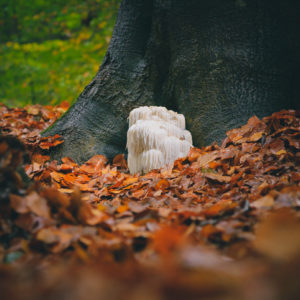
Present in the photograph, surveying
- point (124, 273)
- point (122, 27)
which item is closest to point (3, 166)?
point (124, 273)

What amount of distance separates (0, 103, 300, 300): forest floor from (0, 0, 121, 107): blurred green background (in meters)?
4.87

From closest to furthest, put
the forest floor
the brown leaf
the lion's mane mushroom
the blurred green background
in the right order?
the forest floor, the brown leaf, the lion's mane mushroom, the blurred green background

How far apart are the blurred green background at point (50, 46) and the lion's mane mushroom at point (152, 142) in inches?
145

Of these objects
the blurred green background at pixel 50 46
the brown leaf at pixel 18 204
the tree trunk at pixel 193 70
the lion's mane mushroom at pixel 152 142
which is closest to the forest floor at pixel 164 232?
the brown leaf at pixel 18 204

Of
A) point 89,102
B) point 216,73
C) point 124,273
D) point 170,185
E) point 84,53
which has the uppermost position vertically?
point 84,53

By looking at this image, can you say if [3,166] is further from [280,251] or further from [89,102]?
[89,102]

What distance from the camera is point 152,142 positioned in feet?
9.50

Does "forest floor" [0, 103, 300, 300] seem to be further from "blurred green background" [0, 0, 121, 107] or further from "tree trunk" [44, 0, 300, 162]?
"blurred green background" [0, 0, 121, 107]

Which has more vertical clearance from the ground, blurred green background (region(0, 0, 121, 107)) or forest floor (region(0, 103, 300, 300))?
blurred green background (region(0, 0, 121, 107))

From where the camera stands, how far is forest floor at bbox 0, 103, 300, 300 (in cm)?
66

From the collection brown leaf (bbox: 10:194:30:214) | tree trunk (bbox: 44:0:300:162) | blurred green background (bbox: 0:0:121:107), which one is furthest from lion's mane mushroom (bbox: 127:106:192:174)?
blurred green background (bbox: 0:0:121:107)

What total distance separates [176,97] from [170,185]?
1606 millimetres

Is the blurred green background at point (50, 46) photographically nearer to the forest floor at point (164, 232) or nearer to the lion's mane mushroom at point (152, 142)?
the lion's mane mushroom at point (152, 142)

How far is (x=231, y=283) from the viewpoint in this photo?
25.5 inches
